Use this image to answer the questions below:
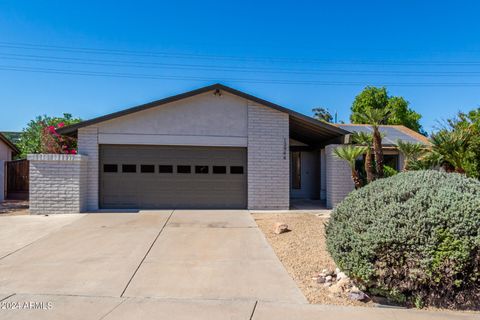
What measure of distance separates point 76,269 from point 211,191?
6.81m

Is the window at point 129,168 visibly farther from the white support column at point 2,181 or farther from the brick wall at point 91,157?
the white support column at point 2,181

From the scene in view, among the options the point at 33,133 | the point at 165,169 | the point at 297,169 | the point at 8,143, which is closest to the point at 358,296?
the point at 165,169

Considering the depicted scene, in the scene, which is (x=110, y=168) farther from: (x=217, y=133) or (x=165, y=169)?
(x=217, y=133)

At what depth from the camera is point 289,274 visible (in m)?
5.17

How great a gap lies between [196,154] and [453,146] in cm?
849

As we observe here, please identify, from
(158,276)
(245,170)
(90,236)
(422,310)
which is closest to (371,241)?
(422,310)

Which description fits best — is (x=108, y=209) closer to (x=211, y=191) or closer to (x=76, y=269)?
(x=211, y=191)

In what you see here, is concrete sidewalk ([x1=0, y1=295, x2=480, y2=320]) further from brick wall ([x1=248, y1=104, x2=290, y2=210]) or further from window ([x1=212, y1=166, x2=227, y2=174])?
window ([x1=212, y1=166, x2=227, y2=174])

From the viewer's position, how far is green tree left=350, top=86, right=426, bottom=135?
98.5ft

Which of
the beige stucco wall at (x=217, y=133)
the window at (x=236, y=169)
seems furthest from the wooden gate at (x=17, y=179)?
the window at (x=236, y=169)

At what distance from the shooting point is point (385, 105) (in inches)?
1213

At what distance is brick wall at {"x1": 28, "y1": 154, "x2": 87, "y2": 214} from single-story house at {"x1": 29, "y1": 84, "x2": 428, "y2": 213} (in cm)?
52

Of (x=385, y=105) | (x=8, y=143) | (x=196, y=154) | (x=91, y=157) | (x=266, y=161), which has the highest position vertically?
(x=385, y=105)

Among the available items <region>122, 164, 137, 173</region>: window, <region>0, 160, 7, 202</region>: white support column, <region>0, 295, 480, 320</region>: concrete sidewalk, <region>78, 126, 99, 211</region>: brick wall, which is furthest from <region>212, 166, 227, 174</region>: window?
<region>0, 160, 7, 202</region>: white support column
